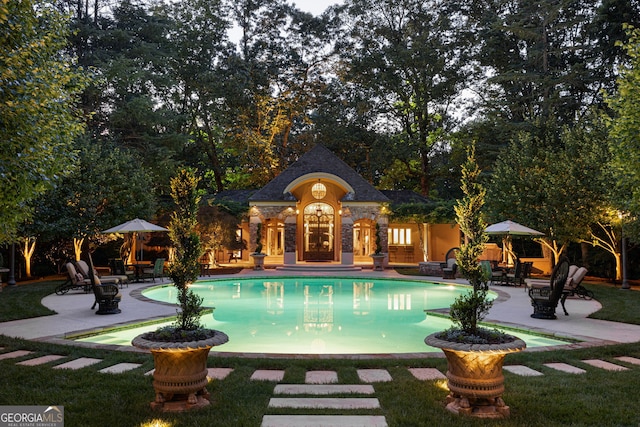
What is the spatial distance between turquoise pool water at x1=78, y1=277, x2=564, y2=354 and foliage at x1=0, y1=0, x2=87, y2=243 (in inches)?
118

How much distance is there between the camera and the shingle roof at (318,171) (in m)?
24.9

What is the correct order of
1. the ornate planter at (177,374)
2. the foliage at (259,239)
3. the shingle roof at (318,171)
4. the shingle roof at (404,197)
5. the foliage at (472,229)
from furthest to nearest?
1. the shingle roof at (404,197)
2. the shingle roof at (318,171)
3. the foliage at (259,239)
4. the foliage at (472,229)
5. the ornate planter at (177,374)

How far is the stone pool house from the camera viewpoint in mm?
24516

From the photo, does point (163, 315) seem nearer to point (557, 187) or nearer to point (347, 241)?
point (557, 187)

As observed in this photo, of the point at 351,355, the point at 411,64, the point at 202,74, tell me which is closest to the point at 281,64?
the point at 202,74

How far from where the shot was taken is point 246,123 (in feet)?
108

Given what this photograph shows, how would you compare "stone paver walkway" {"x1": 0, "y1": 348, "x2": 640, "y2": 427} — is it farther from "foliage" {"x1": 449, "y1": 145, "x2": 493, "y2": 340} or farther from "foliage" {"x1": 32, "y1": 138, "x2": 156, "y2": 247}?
"foliage" {"x1": 32, "y1": 138, "x2": 156, "y2": 247}

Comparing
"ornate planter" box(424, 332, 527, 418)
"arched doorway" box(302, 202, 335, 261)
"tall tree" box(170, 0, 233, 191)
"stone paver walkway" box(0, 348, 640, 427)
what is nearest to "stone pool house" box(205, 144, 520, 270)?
"arched doorway" box(302, 202, 335, 261)

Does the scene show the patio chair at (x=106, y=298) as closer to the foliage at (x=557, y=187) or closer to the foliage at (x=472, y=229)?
the foliage at (x=472, y=229)

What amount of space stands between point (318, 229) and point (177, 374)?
21.5m

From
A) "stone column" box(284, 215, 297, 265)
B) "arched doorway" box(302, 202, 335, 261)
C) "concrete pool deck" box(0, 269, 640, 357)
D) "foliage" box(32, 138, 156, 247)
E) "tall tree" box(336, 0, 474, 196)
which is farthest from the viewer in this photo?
"tall tree" box(336, 0, 474, 196)

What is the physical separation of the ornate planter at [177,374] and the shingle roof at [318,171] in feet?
66.5

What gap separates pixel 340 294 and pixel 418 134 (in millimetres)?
21513

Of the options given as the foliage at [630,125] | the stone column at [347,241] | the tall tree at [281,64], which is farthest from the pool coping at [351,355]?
the tall tree at [281,64]
